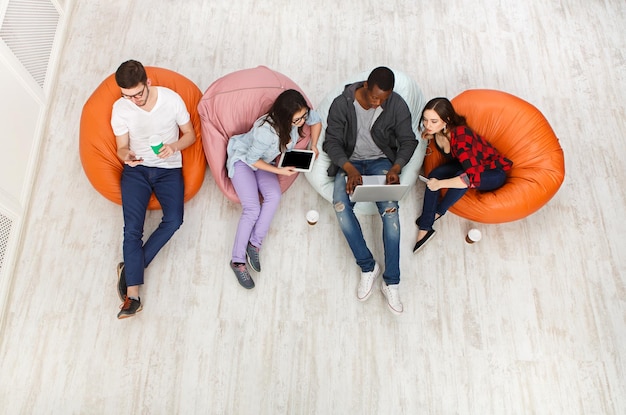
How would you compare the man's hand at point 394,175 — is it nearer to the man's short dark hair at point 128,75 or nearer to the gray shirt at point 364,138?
the gray shirt at point 364,138

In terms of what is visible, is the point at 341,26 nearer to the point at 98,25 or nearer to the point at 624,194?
the point at 98,25

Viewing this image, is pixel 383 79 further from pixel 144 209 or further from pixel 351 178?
pixel 144 209

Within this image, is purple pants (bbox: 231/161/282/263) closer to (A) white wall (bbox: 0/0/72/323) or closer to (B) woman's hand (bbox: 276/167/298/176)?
(B) woman's hand (bbox: 276/167/298/176)

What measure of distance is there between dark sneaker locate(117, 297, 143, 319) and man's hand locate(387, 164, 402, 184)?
1669 millimetres

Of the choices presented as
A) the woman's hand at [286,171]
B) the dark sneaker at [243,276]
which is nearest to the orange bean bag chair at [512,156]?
the woman's hand at [286,171]

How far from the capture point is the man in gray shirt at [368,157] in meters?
2.60

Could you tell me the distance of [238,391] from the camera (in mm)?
2529

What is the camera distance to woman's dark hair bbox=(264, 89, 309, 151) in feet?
7.86

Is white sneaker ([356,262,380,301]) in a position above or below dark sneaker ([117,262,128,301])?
below

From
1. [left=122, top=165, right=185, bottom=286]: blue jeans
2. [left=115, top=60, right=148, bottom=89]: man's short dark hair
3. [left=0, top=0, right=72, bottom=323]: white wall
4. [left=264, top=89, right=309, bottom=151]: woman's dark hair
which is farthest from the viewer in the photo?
[left=0, top=0, right=72, bottom=323]: white wall

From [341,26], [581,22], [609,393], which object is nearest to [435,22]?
[341,26]

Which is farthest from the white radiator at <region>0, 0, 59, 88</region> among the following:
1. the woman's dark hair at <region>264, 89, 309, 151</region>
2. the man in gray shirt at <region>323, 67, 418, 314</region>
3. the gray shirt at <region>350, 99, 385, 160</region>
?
the gray shirt at <region>350, 99, 385, 160</region>

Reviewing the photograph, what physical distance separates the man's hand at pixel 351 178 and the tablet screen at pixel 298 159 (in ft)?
0.74

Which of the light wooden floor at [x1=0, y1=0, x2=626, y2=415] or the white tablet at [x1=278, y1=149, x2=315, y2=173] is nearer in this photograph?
the light wooden floor at [x1=0, y1=0, x2=626, y2=415]
